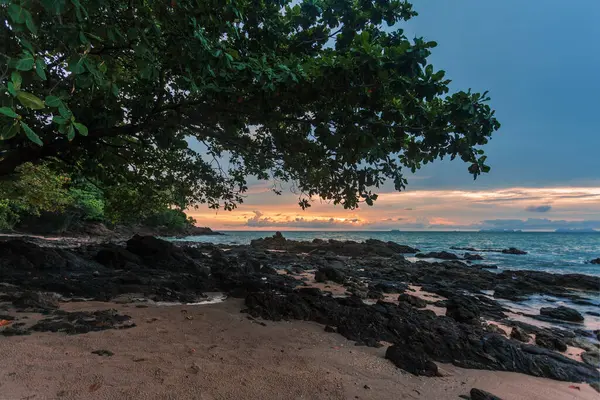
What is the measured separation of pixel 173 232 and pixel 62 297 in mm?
69600

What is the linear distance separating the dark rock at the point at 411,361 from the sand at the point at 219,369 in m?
0.12

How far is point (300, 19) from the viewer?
6.88 meters

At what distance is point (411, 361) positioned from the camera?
15.9 ft

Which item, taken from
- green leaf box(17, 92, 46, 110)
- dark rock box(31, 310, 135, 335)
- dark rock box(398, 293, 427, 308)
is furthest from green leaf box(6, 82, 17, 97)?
dark rock box(398, 293, 427, 308)

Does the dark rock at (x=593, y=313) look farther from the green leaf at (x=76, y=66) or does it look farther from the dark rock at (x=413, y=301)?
the green leaf at (x=76, y=66)

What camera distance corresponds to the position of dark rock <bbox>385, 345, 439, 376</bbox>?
4.71 metres

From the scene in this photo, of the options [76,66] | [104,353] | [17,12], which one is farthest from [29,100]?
[104,353]

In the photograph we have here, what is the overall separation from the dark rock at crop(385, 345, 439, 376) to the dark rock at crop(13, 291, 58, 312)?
19.0ft

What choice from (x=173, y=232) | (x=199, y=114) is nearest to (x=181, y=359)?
(x=199, y=114)

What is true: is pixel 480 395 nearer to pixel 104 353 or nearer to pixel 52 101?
pixel 104 353

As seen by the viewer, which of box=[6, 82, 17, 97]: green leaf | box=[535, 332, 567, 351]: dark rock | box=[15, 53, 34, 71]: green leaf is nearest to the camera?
box=[6, 82, 17, 97]: green leaf

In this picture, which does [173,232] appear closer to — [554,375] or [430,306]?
[430,306]

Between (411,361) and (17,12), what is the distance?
5660mm

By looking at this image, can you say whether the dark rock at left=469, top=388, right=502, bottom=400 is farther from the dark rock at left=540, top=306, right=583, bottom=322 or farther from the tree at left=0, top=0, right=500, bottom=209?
the dark rock at left=540, top=306, right=583, bottom=322
